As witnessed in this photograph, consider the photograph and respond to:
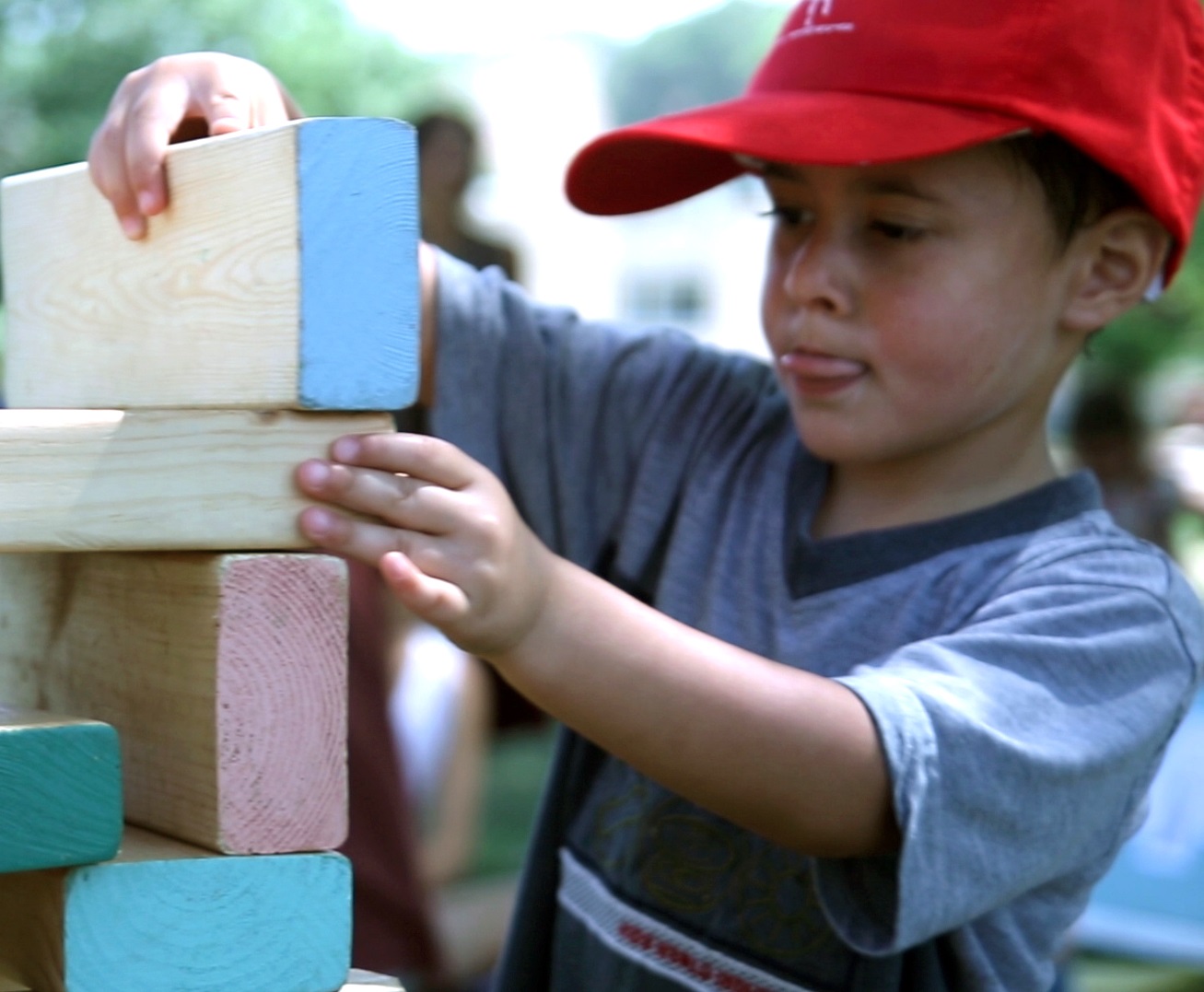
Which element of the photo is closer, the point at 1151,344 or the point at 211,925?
the point at 211,925

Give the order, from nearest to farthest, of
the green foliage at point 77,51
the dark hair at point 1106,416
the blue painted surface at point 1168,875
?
1. the blue painted surface at point 1168,875
2. the dark hair at point 1106,416
3. the green foliage at point 77,51

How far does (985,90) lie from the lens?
1.31m

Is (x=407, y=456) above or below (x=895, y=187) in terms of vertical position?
below

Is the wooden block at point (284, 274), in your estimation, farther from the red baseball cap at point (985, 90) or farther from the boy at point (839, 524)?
the red baseball cap at point (985, 90)

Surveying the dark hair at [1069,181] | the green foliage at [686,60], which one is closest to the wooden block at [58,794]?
the dark hair at [1069,181]

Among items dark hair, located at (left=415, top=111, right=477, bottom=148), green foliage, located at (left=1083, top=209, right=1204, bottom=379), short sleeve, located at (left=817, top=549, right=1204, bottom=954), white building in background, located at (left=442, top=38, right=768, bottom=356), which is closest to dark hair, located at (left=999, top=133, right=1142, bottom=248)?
short sleeve, located at (left=817, top=549, right=1204, bottom=954)

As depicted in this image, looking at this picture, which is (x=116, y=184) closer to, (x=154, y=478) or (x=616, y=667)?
(x=154, y=478)

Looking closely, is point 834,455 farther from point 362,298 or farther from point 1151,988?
point 1151,988

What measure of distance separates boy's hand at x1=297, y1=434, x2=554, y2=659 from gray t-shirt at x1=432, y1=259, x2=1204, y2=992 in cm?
29

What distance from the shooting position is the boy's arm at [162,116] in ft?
3.43

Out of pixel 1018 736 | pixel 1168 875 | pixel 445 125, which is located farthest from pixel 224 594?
pixel 445 125

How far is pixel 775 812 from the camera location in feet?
3.57

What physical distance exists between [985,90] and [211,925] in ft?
3.02

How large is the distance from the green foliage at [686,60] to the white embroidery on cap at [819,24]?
29375mm
